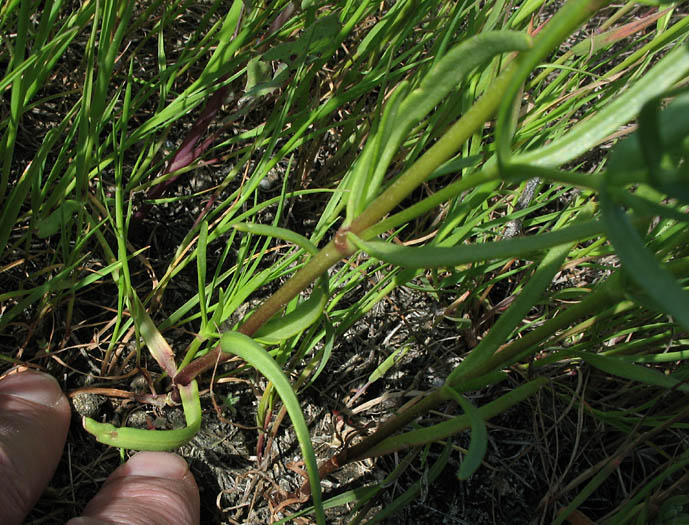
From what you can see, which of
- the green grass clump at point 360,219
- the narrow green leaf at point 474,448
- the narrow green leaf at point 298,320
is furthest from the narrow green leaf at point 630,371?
the narrow green leaf at point 298,320

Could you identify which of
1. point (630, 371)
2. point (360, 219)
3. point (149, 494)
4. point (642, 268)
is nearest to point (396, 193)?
point (360, 219)

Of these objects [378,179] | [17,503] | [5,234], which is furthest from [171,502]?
[378,179]

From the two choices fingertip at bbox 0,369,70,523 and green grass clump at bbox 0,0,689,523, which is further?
fingertip at bbox 0,369,70,523

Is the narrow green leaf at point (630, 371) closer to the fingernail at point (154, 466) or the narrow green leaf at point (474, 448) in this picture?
the narrow green leaf at point (474, 448)

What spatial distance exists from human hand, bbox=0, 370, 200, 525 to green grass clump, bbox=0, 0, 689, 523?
0.25 ft

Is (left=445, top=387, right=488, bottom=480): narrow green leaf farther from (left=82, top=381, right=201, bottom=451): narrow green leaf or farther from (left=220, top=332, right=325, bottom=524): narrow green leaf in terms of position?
(left=82, top=381, right=201, bottom=451): narrow green leaf

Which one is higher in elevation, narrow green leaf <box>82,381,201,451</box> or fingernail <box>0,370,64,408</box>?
narrow green leaf <box>82,381,201,451</box>

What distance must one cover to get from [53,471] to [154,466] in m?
0.15

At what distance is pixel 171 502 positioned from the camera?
2.91 ft

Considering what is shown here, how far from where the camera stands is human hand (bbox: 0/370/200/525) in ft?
2.76

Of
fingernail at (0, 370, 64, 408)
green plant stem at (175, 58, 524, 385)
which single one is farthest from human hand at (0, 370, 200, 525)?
green plant stem at (175, 58, 524, 385)

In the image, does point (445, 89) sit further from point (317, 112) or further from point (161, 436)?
point (161, 436)

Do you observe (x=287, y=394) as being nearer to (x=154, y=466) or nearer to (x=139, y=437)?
(x=139, y=437)

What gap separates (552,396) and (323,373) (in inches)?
16.9
